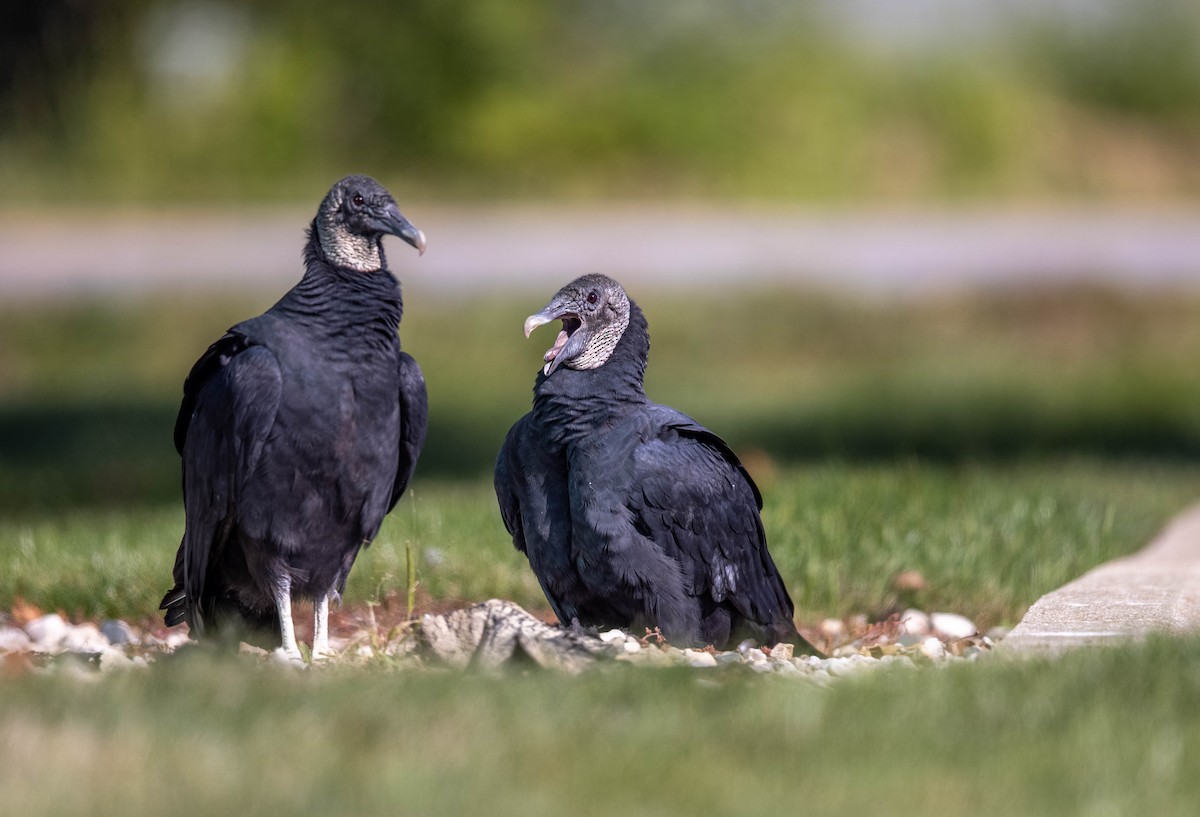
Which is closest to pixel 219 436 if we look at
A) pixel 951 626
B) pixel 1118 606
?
pixel 951 626

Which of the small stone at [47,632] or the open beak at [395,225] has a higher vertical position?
the open beak at [395,225]

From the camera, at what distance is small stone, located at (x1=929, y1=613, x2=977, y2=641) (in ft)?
16.1

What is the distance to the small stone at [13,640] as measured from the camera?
4533 mm

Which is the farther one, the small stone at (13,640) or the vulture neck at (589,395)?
the small stone at (13,640)

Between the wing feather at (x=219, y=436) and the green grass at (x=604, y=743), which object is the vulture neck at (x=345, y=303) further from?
the green grass at (x=604, y=743)

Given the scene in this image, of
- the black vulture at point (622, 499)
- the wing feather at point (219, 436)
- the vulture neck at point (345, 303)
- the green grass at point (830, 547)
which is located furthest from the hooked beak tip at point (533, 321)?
the green grass at point (830, 547)

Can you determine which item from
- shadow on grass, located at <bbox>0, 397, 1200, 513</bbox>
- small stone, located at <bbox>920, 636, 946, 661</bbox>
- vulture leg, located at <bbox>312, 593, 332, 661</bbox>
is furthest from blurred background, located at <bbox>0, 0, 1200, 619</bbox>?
small stone, located at <bbox>920, 636, 946, 661</bbox>

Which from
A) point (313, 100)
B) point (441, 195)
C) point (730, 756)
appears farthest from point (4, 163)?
point (730, 756)

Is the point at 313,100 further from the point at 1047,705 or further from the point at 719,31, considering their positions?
the point at 1047,705

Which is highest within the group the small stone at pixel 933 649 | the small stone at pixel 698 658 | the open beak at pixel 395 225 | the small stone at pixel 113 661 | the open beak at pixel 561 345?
the open beak at pixel 395 225

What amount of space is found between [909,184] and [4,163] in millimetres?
9229

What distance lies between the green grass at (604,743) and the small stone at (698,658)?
0.92ft

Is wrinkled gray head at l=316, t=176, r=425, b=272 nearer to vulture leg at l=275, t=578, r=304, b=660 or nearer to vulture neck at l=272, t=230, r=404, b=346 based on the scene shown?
vulture neck at l=272, t=230, r=404, b=346

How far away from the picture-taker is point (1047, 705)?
10.4ft
